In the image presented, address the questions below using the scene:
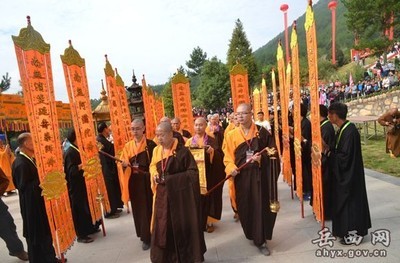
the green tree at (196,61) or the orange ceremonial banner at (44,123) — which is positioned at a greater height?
the green tree at (196,61)

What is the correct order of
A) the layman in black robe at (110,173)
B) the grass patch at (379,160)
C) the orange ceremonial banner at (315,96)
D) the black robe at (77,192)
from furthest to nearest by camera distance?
the grass patch at (379,160)
the layman in black robe at (110,173)
the black robe at (77,192)
the orange ceremonial banner at (315,96)

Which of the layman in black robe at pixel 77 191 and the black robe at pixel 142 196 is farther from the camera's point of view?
the layman in black robe at pixel 77 191

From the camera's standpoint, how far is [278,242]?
4.23 meters

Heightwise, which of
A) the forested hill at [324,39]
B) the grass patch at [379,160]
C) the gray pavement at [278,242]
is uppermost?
the forested hill at [324,39]

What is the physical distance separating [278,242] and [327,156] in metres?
1.30

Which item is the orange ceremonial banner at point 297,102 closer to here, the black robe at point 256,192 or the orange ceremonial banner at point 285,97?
the orange ceremonial banner at point 285,97

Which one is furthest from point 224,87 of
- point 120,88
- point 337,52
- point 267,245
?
point 267,245

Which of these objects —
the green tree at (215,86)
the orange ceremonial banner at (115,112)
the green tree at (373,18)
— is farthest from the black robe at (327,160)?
the green tree at (215,86)

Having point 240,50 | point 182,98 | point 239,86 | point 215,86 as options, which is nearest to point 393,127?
point 239,86

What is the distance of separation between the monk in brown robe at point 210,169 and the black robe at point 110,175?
1.86 metres

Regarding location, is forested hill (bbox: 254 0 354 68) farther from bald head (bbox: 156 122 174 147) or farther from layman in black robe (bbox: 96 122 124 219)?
bald head (bbox: 156 122 174 147)

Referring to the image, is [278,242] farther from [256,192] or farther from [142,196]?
[142,196]

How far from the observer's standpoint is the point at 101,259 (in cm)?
429

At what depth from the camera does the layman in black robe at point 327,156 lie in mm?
4129
